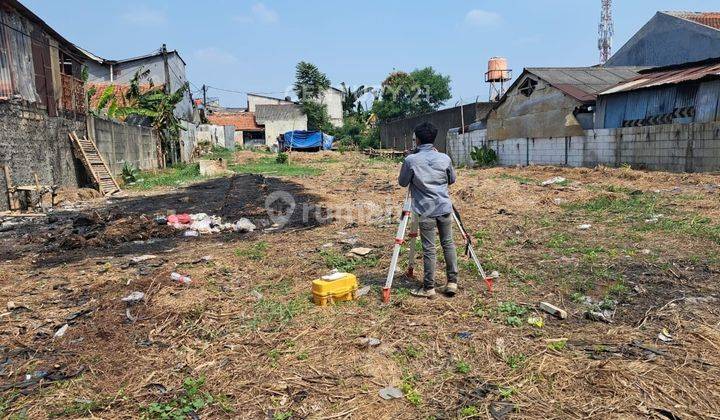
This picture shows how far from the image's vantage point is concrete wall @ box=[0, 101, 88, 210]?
10.1 meters

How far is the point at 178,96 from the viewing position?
22.2 meters

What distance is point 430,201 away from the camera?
14.1 feet

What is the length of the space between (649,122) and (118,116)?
19.9 meters

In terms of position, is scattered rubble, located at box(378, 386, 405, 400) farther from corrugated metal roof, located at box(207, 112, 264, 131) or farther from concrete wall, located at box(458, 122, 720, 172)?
corrugated metal roof, located at box(207, 112, 264, 131)

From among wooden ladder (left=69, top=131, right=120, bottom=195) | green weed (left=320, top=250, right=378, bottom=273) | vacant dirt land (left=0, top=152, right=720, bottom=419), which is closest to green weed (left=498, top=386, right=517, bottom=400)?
vacant dirt land (left=0, top=152, right=720, bottom=419)

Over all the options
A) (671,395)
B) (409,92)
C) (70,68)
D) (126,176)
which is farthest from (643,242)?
(409,92)

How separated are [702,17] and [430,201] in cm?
2458

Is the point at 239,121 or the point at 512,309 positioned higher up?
the point at 239,121

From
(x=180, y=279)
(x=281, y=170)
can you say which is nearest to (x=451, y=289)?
(x=180, y=279)

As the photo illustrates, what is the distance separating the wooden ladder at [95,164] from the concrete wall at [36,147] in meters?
0.23

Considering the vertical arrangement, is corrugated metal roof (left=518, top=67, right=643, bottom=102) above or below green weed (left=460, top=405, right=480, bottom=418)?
above

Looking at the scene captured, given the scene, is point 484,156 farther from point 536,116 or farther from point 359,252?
point 359,252

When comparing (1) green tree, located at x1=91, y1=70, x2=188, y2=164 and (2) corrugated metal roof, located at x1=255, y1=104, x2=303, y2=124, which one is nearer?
(1) green tree, located at x1=91, y1=70, x2=188, y2=164

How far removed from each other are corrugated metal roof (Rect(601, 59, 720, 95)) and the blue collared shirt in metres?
10.2
